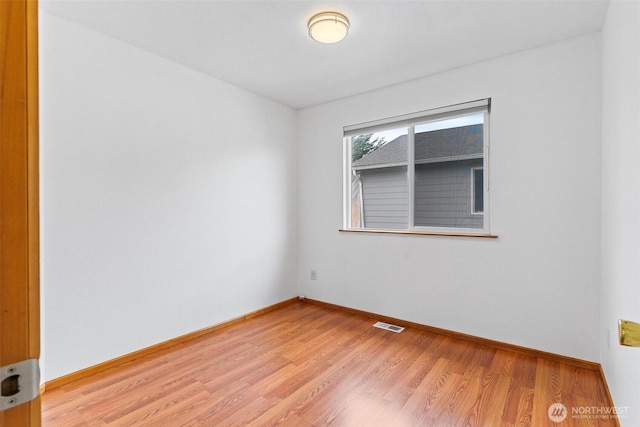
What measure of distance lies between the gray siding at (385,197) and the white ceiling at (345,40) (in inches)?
40.3

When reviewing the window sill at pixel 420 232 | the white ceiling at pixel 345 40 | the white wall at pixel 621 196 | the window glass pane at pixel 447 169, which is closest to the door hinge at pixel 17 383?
the white wall at pixel 621 196

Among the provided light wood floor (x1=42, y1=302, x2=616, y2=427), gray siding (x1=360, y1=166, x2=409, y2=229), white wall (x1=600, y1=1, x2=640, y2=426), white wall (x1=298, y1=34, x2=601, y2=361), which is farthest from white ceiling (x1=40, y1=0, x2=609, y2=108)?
light wood floor (x1=42, y1=302, x2=616, y2=427)

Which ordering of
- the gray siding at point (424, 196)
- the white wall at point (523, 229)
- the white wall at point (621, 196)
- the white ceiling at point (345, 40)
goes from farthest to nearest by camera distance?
the gray siding at point (424, 196)
the white wall at point (523, 229)
the white ceiling at point (345, 40)
the white wall at point (621, 196)

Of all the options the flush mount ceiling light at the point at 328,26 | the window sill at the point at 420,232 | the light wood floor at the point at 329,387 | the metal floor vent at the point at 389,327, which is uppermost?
the flush mount ceiling light at the point at 328,26

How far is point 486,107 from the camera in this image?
2.76 m

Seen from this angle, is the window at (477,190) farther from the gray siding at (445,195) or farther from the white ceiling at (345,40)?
the white ceiling at (345,40)

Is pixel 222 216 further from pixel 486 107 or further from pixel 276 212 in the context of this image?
pixel 486 107

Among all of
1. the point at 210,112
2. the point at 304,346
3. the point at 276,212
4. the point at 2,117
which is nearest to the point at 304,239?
the point at 276,212

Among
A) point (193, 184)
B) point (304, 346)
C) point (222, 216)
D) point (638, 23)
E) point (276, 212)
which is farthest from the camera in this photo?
point (276, 212)

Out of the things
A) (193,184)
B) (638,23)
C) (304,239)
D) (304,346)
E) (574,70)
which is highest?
(574,70)

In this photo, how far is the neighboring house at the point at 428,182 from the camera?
2.91 m

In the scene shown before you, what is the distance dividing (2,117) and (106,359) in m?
2.48

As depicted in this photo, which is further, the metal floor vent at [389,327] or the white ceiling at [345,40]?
the metal floor vent at [389,327]

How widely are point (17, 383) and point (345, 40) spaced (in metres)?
2.58
